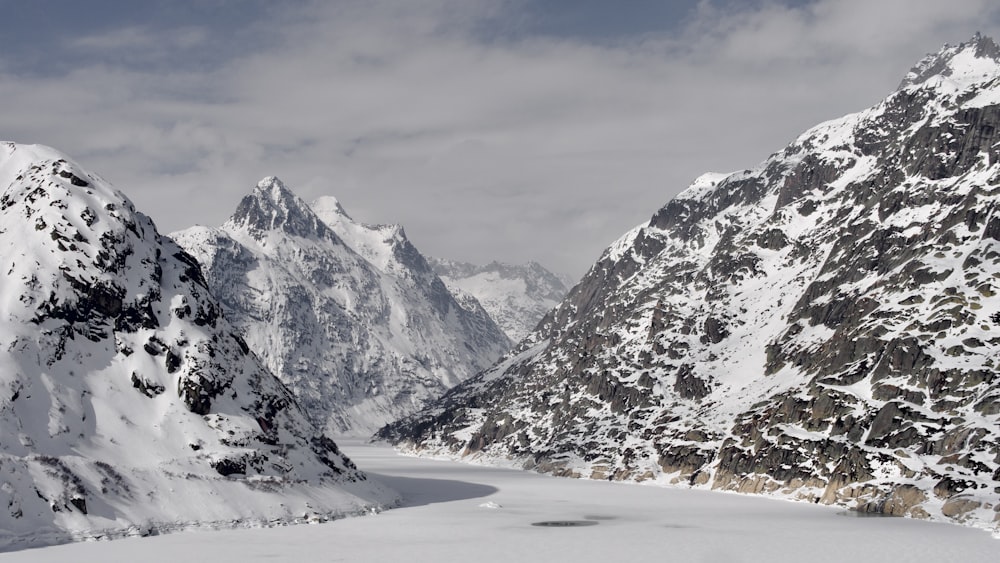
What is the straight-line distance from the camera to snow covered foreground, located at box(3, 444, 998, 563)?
9219 centimetres

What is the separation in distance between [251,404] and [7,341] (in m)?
35.3

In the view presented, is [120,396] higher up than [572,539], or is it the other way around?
[120,396]

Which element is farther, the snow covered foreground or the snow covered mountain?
the snow covered mountain

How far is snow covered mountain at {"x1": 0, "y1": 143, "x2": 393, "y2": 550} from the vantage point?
10594 cm

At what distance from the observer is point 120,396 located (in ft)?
404

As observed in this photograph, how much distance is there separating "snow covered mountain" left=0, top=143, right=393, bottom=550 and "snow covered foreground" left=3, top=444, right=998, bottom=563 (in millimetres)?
6553

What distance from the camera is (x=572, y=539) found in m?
109

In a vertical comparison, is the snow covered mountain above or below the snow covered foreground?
above

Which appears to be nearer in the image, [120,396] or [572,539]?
[572,539]

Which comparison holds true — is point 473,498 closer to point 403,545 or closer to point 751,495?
point 751,495

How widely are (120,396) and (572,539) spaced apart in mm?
63676

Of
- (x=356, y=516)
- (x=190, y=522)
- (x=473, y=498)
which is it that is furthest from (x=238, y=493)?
(x=473, y=498)

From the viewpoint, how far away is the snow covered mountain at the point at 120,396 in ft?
348

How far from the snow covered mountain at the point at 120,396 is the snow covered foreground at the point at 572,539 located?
6.55m
